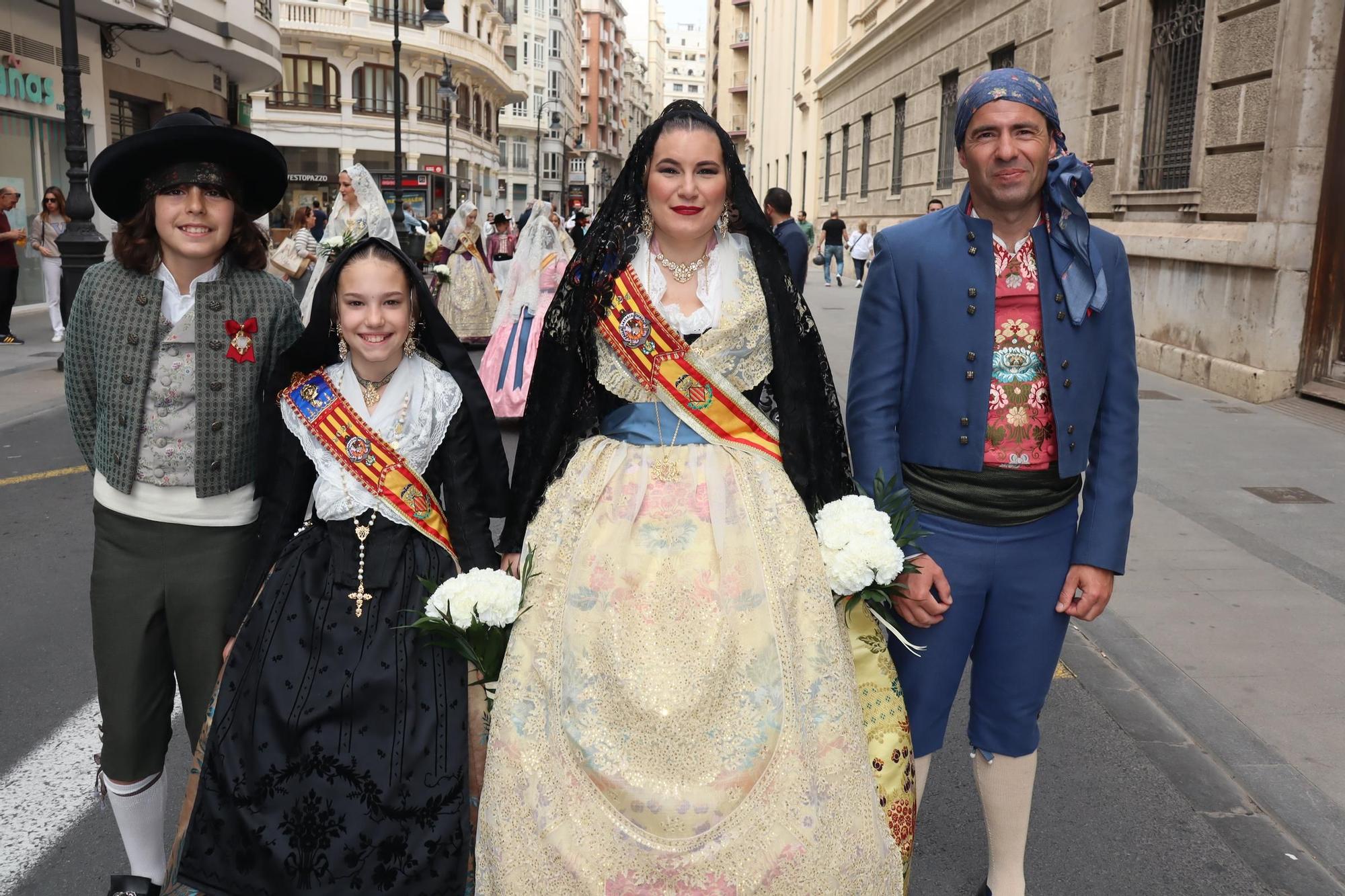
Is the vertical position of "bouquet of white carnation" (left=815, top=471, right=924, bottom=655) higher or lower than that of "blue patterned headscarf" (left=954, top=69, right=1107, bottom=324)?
lower

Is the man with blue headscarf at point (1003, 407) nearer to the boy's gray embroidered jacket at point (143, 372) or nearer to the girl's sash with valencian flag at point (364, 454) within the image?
the girl's sash with valencian flag at point (364, 454)

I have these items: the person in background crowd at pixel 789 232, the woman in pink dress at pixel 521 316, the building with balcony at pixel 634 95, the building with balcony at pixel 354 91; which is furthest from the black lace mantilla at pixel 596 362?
the building with balcony at pixel 634 95

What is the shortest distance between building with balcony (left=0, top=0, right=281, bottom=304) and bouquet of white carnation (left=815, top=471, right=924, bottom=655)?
16441 mm

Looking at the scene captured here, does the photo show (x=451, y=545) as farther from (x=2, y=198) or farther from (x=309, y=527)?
(x=2, y=198)

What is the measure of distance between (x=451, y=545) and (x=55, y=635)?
2987 millimetres

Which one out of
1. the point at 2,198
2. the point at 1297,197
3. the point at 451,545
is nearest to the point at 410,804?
the point at 451,545

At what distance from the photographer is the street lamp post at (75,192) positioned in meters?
11.5

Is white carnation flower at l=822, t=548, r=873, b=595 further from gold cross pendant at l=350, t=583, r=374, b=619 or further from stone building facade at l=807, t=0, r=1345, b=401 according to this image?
stone building facade at l=807, t=0, r=1345, b=401

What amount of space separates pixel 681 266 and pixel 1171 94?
35.8ft

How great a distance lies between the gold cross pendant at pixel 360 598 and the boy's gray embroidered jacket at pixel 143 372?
0.45 m

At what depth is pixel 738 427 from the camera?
2938mm

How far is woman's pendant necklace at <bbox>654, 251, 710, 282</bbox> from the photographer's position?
3014 mm

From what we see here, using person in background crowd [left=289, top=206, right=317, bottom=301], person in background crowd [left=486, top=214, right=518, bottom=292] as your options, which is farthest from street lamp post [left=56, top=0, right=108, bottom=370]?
person in background crowd [left=486, top=214, right=518, bottom=292]

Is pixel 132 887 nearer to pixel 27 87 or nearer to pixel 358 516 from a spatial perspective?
pixel 358 516
